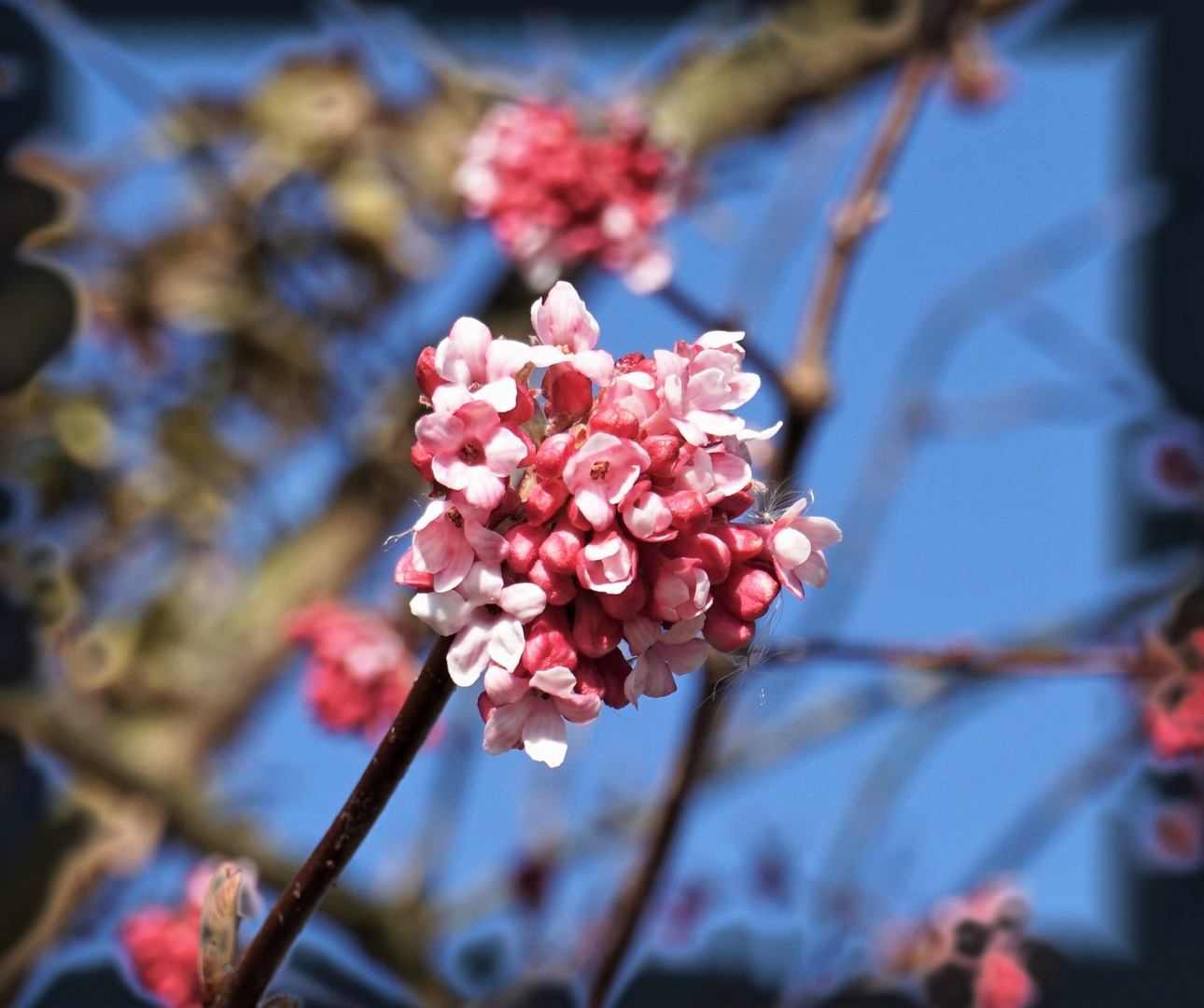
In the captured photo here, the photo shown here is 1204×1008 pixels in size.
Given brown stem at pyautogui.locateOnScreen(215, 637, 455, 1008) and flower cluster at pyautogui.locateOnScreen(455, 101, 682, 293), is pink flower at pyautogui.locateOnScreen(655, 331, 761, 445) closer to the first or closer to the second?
brown stem at pyautogui.locateOnScreen(215, 637, 455, 1008)

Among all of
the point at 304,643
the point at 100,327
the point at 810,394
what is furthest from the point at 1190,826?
the point at 100,327

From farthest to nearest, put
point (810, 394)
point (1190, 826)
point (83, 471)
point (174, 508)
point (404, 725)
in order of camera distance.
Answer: point (174, 508) → point (83, 471) → point (1190, 826) → point (810, 394) → point (404, 725)

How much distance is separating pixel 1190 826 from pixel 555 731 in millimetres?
2039

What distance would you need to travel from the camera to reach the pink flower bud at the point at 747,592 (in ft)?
2.63

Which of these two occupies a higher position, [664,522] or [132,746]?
[664,522]

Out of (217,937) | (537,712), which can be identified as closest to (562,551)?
(537,712)

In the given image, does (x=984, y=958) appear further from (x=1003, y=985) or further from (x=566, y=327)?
(x=566, y=327)

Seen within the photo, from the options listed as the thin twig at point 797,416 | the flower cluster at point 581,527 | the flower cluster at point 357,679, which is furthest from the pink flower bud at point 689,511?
the flower cluster at point 357,679

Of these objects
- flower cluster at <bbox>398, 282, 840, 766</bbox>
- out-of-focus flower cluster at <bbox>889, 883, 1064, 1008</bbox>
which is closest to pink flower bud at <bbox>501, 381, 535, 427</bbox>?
flower cluster at <bbox>398, 282, 840, 766</bbox>

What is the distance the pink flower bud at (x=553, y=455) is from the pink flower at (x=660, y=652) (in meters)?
0.12

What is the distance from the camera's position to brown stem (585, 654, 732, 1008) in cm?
146

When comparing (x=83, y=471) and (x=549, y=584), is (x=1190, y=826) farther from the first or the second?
(x=83, y=471)

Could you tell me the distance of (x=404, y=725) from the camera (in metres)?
0.75

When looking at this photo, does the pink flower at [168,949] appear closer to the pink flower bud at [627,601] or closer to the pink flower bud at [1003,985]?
the pink flower bud at [627,601]
